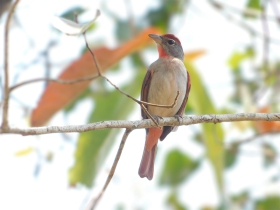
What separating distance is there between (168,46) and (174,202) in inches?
105

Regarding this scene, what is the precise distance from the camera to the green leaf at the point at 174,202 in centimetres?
700

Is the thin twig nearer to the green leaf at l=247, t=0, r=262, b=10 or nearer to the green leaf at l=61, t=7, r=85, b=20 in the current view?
the green leaf at l=247, t=0, r=262, b=10

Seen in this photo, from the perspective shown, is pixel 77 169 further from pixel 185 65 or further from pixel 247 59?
pixel 247 59

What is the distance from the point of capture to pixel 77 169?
4391 millimetres

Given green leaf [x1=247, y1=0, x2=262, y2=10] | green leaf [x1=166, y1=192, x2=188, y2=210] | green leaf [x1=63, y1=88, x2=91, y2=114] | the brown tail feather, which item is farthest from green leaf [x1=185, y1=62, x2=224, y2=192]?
green leaf [x1=166, y1=192, x2=188, y2=210]

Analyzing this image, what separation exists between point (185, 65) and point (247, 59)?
9.47 ft

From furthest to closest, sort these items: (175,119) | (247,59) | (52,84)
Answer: (247,59) < (52,84) < (175,119)

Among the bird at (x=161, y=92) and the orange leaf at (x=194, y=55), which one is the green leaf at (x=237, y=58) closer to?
the orange leaf at (x=194, y=55)

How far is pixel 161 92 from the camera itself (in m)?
4.50

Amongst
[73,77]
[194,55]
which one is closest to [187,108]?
[194,55]

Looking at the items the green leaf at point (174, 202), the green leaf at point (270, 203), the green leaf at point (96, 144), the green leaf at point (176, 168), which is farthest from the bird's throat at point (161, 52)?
the green leaf at point (174, 202)

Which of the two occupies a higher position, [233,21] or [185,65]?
[185,65]

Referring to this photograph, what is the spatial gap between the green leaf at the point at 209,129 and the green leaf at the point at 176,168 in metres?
1.88

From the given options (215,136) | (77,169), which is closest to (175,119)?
(215,136)
